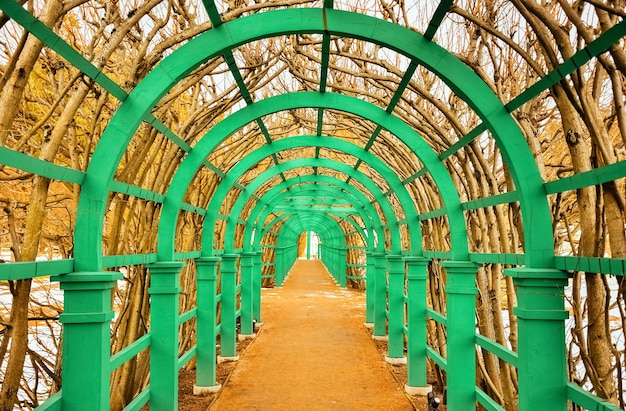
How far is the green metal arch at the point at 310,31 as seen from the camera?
279 cm

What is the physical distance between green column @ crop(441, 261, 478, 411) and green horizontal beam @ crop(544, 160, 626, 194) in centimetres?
175

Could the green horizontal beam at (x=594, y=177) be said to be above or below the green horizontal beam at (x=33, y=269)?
above

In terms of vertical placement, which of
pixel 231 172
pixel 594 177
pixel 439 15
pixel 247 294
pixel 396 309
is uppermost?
pixel 439 15

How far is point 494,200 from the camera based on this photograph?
3609mm

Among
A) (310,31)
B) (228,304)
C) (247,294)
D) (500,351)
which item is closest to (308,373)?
(228,304)

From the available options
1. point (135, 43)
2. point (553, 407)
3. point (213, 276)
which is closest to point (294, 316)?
point (213, 276)

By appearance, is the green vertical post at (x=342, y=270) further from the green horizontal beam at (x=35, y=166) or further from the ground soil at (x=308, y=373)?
the green horizontal beam at (x=35, y=166)

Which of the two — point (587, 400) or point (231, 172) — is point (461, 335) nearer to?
point (587, 400)

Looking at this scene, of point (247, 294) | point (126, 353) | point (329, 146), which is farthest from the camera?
point (247, 294)

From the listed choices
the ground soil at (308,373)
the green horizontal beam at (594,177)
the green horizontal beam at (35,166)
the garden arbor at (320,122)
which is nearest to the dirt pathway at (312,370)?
the ground soil at (308,373)

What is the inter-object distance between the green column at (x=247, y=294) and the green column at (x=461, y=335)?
219 inches

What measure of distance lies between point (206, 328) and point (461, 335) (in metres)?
3.13

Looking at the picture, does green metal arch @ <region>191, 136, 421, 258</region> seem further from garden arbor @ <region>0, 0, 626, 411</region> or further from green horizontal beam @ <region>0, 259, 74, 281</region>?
green horizontal beam @ <region>0, 259, 74, 281</region>

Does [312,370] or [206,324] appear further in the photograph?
[312,370]
